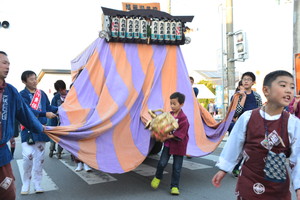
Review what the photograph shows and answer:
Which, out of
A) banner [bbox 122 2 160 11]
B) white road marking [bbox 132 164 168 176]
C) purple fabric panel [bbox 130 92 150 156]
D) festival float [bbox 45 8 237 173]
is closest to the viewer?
festival float [bbox 45 8 237 173]

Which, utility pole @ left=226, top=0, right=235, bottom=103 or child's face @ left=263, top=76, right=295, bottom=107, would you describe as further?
utility pole @ left=226, top=0, right=235, bottom=103

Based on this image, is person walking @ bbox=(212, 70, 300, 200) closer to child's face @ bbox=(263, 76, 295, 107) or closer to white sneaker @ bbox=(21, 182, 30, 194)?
child's face @ bbox=(263, 76, 295, 107)

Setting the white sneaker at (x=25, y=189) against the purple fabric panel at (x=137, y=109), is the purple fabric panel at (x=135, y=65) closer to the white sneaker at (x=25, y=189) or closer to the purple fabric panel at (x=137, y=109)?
the purple fabric panel at (x=137, y=109)

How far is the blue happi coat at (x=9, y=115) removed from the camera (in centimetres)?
250

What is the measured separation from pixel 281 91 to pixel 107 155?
309 cm

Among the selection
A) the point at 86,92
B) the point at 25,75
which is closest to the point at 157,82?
the point at 86,92

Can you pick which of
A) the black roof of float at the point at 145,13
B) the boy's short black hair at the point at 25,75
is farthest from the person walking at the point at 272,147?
the black roof of float at the point at 145,13

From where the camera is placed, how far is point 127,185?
199 inches

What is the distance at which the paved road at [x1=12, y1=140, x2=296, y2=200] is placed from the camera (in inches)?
175

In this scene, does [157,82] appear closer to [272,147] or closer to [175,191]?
[175,191]

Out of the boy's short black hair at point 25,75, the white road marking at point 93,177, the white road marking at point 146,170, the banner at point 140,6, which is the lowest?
the white road marking at point 146,170

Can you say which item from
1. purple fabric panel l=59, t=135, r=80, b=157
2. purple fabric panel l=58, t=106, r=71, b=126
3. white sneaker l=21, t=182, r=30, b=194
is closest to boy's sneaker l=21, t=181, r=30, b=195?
white sneaker l=21, t=182, r=30, b=194

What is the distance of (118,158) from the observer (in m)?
4.67

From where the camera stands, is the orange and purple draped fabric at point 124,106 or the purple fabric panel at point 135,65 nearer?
the orange and purple draped fabric at point 124,106
